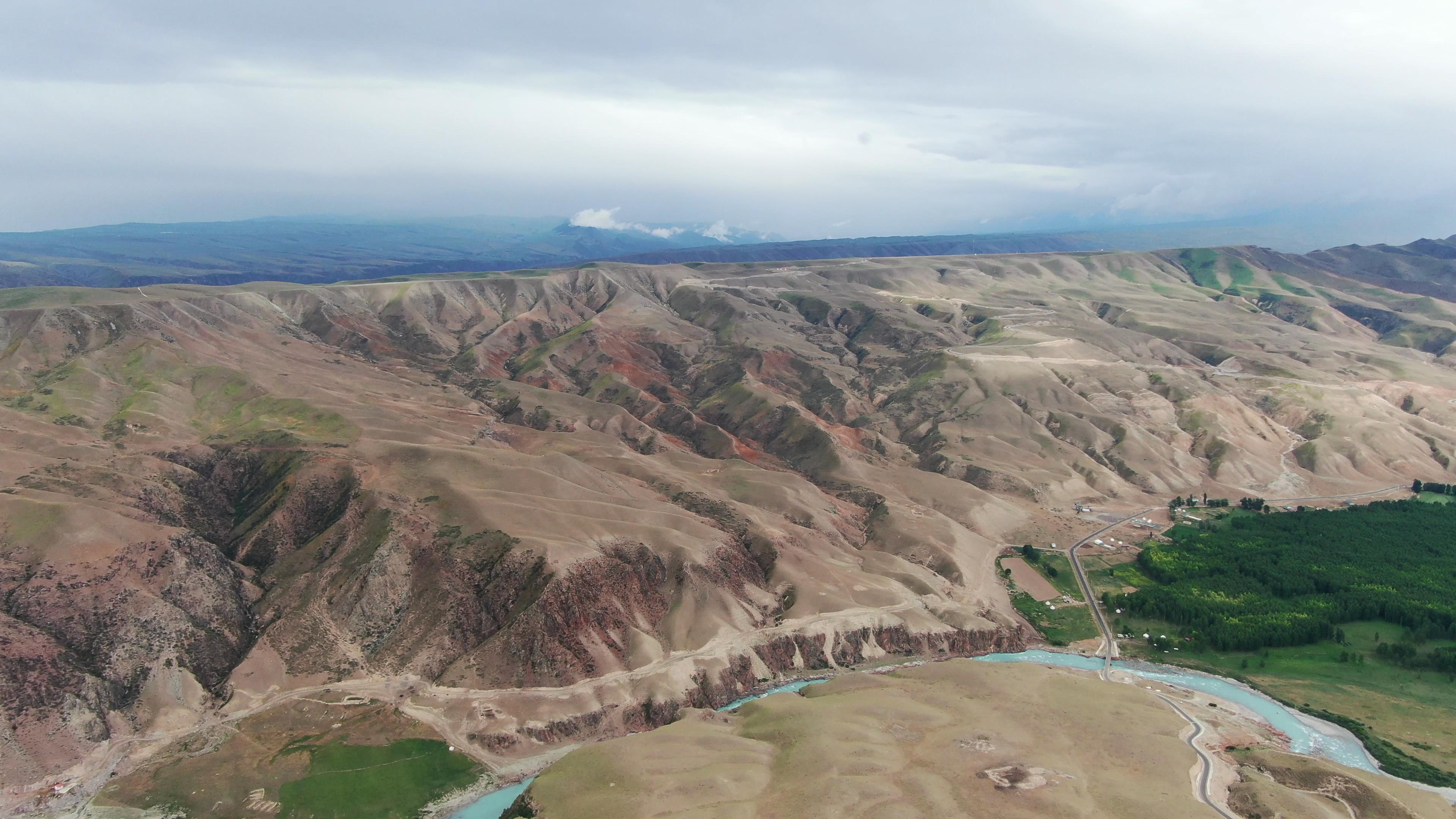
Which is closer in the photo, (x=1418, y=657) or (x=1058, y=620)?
(x=1418, y=657)

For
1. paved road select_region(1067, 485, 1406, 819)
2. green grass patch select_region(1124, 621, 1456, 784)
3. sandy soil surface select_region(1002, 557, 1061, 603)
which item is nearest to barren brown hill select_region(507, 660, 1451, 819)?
paved road select_region(1067, 485, 1406, 819)

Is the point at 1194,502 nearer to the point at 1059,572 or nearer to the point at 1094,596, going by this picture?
the point at 1059,572

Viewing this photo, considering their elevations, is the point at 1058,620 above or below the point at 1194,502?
below

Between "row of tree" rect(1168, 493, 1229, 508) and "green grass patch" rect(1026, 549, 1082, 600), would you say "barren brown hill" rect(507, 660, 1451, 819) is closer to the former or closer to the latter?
"green grass patch" rect(1026, 549, 1082, 600)

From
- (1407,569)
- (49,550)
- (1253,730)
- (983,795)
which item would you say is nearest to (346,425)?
(49,550)

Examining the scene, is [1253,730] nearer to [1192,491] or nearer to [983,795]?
[983,795]

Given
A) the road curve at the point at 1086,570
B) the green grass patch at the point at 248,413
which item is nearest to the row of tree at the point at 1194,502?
the road curve at the point at 1086,570

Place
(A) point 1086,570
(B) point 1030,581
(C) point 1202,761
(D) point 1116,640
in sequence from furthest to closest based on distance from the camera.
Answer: (A) point 1086,570
(B) point 1030,581
(D) point 1116,640
(C) point 1202,761

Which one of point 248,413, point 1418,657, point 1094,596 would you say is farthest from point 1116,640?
point 248,413
